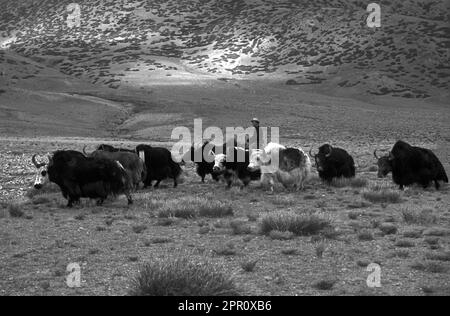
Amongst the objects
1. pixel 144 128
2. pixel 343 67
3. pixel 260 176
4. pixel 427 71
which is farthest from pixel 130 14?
pixel 260 176

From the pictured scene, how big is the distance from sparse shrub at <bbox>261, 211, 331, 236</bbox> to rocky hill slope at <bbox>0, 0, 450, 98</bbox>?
61.1 m

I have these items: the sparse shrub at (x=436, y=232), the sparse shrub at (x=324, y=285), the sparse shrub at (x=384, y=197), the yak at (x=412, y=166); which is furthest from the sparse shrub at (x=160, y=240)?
the yak at (x=412, y=166)

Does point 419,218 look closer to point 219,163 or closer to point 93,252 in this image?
point 93,252

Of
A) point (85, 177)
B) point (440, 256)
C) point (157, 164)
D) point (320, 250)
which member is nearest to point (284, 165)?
point (157, 164)

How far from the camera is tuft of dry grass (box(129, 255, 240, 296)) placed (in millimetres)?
6324

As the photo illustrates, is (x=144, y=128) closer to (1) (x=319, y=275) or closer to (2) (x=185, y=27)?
(1) (x=319, y=275)

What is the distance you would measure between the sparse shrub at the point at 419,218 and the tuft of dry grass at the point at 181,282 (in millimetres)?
5091

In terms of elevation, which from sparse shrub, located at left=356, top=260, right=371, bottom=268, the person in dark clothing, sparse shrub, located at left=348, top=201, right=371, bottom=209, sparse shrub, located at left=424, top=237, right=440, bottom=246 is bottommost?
sparse shrub, located at left=356, top=260, right=371, bottom=268

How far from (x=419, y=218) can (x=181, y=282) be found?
18.6ft

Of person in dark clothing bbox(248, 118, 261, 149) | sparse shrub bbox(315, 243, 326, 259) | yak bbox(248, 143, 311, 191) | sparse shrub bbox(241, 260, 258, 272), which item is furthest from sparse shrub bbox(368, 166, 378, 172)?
A: sparse shrub bbox(241, 260, 258, 272)

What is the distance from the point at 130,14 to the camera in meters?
115

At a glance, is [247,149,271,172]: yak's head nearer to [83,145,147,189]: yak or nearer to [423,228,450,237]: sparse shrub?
[83,145,147,189]: yak

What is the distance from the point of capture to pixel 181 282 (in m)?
6.39

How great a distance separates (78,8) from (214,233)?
116837 millimetres
